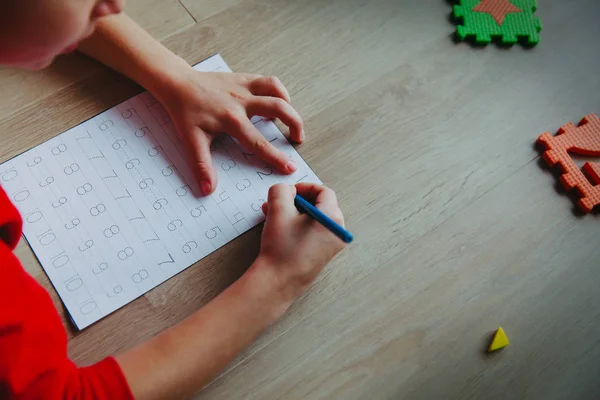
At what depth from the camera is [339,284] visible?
633mm

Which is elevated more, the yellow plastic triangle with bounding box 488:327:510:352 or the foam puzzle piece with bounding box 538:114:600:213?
the foam puzzle piece with bounding box 538:114:600:213

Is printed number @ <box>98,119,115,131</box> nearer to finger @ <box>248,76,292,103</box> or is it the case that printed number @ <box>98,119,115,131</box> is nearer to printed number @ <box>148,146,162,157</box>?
printed number @ <box>148,146,162,157</box>

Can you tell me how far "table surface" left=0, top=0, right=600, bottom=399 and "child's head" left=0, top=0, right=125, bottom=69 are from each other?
0.81ft

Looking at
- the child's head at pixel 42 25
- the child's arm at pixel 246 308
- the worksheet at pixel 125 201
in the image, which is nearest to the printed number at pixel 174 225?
the worksheet at pixel 125 201

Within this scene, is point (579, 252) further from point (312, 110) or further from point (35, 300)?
point (35, 300)

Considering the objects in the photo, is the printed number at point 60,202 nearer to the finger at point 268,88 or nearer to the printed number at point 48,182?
the printed number at point 48,182

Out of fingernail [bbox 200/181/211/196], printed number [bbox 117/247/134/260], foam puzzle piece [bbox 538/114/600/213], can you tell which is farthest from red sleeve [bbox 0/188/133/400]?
foam puzzle piece [bbox 538/114/600/213]

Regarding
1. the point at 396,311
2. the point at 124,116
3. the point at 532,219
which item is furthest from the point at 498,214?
the point at 124,116

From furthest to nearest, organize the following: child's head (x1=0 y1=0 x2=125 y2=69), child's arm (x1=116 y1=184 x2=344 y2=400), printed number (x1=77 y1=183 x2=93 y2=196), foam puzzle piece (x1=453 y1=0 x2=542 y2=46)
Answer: foam puzzle piece (x1=453 y1=0 x2=542 y2=46) < printed number (x1=77 y1=183 x2=93 y2=196) < child's arm (x1=116 y1=184 x2=344 y2=400) < child's head (x1=0 y1=0 x2=125 y2=69)

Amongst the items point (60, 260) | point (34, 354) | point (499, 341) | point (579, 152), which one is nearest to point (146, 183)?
point (60, 260)

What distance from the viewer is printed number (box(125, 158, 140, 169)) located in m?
0.66

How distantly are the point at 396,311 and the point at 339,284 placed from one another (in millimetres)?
74

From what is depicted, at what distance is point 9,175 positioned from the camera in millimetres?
647

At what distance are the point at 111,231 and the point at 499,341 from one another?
477 mm
